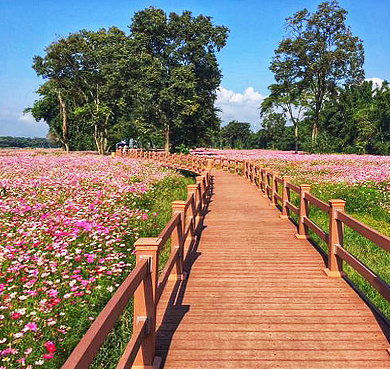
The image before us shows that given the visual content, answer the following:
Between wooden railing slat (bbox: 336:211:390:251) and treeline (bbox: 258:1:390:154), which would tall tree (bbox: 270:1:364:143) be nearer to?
treeline (bbox: 258:1:390:154)

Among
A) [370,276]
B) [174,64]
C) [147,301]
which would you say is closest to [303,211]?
[370,276]

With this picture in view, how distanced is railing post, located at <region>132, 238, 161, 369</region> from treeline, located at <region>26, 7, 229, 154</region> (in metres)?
31.9

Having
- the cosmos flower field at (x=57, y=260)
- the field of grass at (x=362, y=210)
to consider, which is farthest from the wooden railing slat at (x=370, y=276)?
the cosmos flower field at (x=57, y=260)

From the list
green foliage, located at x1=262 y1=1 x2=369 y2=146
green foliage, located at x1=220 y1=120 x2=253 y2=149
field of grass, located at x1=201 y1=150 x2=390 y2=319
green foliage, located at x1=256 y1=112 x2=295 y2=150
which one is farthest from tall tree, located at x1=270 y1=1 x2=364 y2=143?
green foliage, located at x1=220 y1=120 x2=253 y2=149

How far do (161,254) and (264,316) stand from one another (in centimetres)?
387

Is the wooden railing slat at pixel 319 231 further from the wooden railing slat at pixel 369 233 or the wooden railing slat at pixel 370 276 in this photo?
the wooden railing slat at pixel 369 233

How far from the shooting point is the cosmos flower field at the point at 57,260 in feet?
13.2

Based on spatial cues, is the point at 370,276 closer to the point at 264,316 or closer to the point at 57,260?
the point at 264,316

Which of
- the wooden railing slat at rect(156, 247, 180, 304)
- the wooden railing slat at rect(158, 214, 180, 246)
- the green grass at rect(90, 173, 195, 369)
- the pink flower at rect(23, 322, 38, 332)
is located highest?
the wooden railing slat at rect(158, 214, 180, 246)

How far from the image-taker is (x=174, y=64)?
1462 inches

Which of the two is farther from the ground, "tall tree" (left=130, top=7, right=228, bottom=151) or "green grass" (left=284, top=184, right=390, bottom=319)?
"tall tree" (left=130, top=7, right=228, bottom=151)

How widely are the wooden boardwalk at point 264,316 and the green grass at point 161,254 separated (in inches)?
23.7

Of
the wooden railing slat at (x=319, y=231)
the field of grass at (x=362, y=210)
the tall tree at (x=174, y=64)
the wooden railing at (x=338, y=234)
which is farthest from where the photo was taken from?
the tall tree at (x=174, y=64)

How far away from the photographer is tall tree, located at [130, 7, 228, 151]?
34688 millimetres
